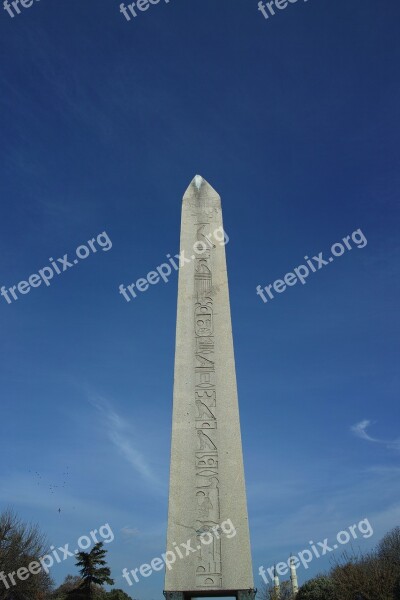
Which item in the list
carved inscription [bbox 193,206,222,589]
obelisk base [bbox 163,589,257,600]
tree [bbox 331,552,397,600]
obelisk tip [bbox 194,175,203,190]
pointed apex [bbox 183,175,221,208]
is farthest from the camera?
tree [bbox 331,552,397,600]

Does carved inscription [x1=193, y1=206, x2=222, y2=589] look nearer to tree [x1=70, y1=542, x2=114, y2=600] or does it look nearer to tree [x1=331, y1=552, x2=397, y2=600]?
tree [x1=331, y1=552, x2=397, y2=600]

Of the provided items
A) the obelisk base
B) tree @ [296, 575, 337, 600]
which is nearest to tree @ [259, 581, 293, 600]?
tree @ [296, 575, 337, 600]

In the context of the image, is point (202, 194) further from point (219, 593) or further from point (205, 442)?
point (219, 593)

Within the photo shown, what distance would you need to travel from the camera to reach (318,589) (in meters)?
23.2

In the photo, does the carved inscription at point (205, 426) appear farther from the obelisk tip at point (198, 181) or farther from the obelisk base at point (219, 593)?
the obelisk tip at point (198, 181)

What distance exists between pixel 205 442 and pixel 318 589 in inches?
837

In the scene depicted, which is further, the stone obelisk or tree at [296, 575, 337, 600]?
tree at [296, 575, 337, 600]

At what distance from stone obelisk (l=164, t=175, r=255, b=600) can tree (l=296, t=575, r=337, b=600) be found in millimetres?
20299

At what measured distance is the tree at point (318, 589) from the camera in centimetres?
2269

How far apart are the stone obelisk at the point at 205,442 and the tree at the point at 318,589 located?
2030 cm

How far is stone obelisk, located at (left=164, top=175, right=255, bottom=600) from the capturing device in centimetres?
542

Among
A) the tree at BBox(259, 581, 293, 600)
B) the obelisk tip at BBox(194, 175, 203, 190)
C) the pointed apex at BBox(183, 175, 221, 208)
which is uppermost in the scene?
the obelisk tip at BBox(194, 175, 203, 190)

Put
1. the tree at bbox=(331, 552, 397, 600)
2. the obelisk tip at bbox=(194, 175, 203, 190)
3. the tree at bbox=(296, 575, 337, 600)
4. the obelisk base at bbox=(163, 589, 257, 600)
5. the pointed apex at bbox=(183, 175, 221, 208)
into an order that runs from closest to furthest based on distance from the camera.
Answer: the obelisk base at bbox=(163, 589, 257, 600) < the pointed apex at bbox=(183, 175, 221, 208) < the obelisk tip at bbox=(194, 175, 203, 190) < the tree at bbox=(331, 552, 397, 600) < the tree at bbox=(296, 575, 337, 600)

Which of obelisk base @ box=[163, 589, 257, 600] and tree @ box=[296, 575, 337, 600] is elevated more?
obelisk base @ box=[163, 589, 257, 600]
